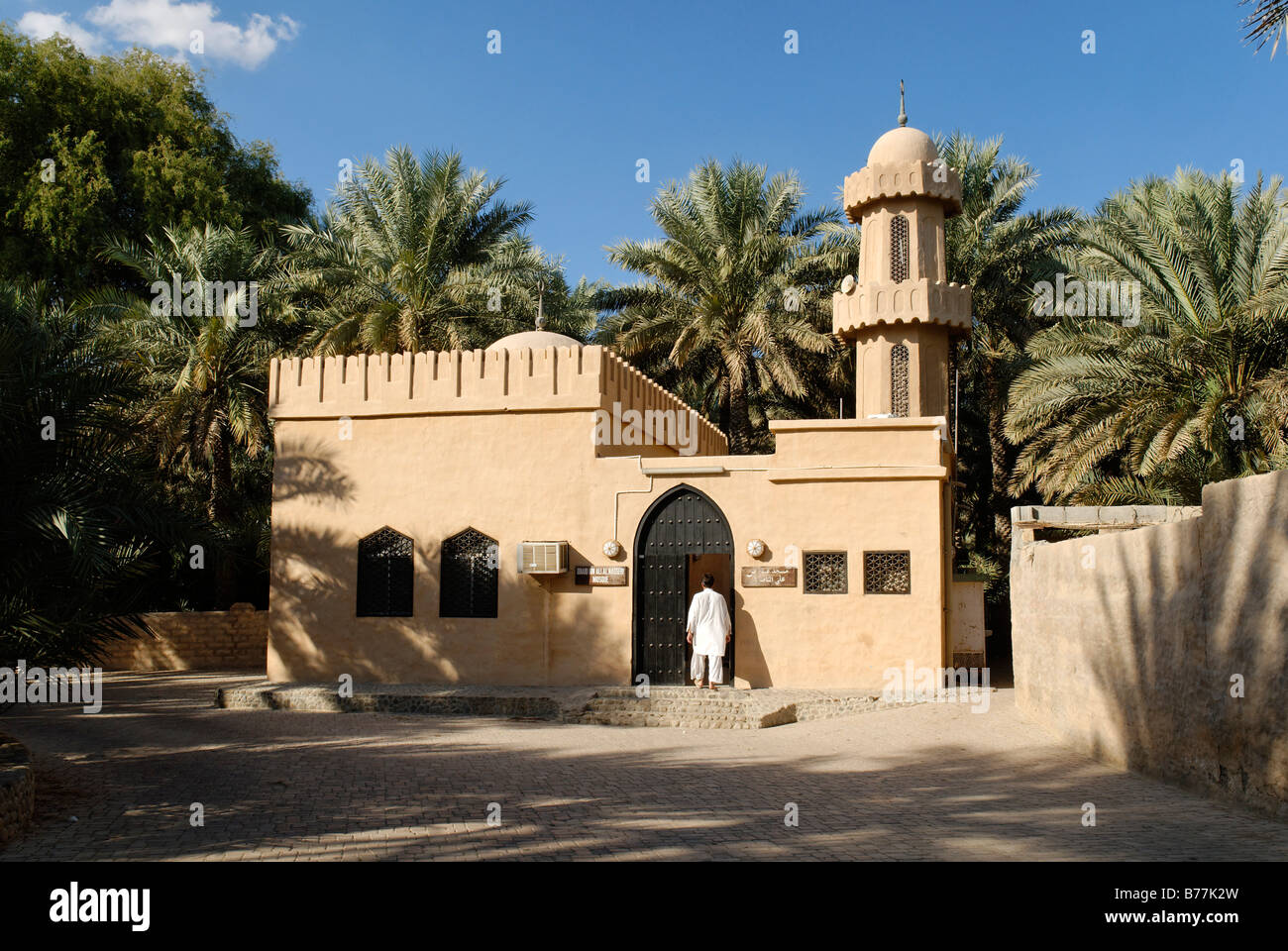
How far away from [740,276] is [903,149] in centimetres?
535

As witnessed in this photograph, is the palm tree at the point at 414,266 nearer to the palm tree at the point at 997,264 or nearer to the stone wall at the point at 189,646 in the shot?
the stone wall at the point at 189,646

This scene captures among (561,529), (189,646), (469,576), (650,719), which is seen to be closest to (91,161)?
(189,646)

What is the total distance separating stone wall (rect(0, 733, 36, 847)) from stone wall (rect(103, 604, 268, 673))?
1160 centimetres

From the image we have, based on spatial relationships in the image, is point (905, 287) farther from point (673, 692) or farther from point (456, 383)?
point (673, 692)

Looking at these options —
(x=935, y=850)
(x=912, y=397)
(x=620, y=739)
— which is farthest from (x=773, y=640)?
(x=935, y=850)

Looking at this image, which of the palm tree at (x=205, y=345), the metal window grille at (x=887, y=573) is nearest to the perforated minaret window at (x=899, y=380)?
the metal window grille at (x=887, y=573)

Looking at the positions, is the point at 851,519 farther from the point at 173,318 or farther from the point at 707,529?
the point at 173,318

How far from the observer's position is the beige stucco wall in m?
13.1

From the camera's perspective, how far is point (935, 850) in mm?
5988

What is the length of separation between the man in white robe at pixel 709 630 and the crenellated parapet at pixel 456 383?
118 inches

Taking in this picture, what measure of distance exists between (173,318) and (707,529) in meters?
12.0

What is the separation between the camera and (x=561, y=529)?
46.2ft

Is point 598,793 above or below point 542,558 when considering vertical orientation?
below

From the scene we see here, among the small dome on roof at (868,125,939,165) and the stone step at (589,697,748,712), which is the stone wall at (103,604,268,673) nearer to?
the stone step at (589,697,748,712)
